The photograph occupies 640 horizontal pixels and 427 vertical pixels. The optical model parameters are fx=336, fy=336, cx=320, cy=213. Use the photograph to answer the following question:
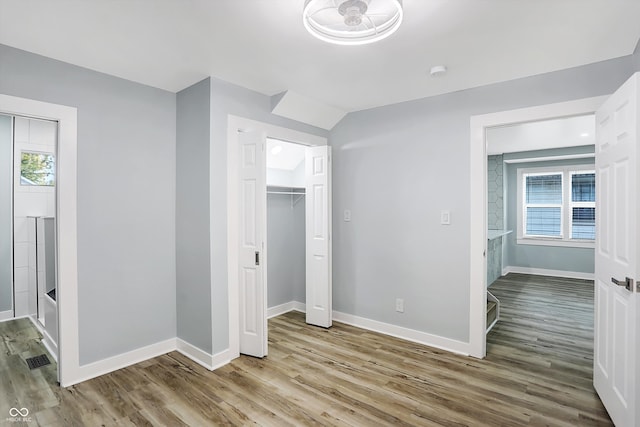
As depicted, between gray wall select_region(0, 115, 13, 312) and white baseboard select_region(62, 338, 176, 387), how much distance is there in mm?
2296

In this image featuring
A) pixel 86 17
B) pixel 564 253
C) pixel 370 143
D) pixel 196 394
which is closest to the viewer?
pixel 86 17

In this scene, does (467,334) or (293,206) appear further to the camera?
(293,206)

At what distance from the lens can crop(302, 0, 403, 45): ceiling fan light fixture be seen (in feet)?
5.51

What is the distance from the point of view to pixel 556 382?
8.60ft

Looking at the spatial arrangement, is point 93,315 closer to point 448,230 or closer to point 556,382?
point 448,230

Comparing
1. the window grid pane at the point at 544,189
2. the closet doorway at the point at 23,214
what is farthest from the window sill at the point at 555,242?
the closet doorway at the point at 23,214


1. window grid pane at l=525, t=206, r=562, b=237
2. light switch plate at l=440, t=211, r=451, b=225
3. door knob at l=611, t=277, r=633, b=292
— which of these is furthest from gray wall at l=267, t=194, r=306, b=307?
window grid pane at l=525, t=206, r=562, b=237

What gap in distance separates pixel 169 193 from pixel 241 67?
4.42 ft

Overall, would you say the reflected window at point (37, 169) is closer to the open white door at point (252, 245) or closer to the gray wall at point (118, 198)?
the gray wall at point (118, 198)

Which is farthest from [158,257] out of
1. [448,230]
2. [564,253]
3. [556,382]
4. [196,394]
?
[564,253]

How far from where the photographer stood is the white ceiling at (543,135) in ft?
14.1

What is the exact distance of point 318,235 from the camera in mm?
3938

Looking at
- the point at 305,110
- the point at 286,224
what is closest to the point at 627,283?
the point at 305,110

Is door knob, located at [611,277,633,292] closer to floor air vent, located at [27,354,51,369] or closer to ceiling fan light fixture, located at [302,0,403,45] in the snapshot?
ceiling fan light fixture, located at [302,0,403,45]
